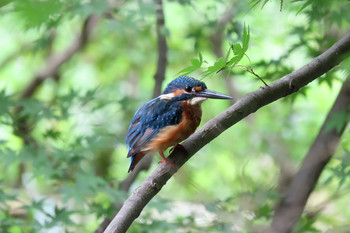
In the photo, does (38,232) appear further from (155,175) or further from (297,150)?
(297,150)

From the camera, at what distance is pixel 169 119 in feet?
6.77

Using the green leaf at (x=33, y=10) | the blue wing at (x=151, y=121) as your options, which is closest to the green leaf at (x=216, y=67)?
the green leaf at (x=33, y=10)

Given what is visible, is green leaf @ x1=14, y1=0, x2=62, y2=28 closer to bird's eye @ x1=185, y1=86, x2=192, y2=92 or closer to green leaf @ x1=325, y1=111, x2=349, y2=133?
bird's eye @ x1=185, y1=86, x2=192, y2=92

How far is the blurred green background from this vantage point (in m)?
2.38

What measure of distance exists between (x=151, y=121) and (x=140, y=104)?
2153mm

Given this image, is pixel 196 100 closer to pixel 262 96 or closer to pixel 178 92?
pixel 178 92

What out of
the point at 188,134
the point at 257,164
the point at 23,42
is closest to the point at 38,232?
the point at 188,134

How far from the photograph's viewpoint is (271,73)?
2.61 meters

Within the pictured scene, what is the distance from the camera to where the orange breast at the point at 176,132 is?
195 centimetres

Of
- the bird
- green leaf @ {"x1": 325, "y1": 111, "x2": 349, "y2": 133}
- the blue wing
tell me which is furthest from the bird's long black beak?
green leaf @ {"x1": 325, "y1": 111, "x2": 349, "y2": 133}

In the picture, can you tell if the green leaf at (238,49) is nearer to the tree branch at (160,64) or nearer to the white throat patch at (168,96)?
the white throat patch at (168,96)

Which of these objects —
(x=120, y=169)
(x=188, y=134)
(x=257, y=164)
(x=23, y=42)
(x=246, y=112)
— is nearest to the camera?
(x=246, y=112)

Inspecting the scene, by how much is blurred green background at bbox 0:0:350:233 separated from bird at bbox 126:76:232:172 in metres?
0.12

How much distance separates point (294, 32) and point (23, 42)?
434cm
